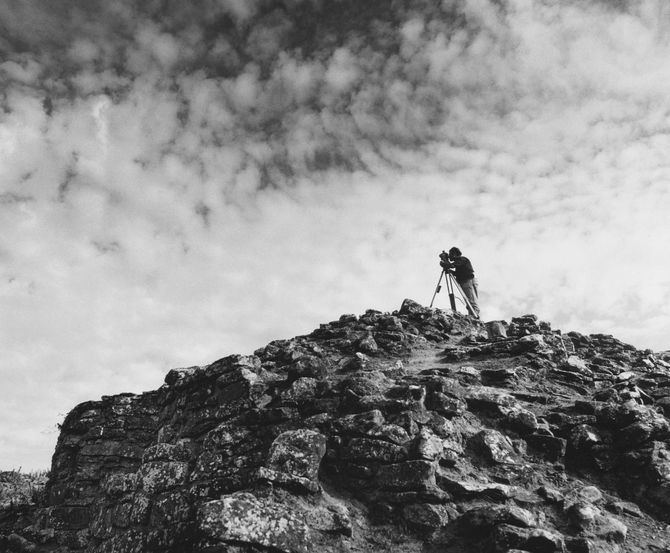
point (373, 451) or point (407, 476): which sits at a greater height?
point (373, 451)

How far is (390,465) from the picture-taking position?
8422mm

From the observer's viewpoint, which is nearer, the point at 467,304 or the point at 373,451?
the point at 373,451

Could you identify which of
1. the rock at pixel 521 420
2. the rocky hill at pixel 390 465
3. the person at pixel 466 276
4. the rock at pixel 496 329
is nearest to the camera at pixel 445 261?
the person at pixel 466 276

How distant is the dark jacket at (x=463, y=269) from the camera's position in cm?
2605

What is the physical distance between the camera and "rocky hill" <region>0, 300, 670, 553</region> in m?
7.15

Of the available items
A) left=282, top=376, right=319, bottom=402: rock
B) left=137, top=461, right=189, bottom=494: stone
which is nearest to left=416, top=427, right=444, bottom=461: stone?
left=282, top=376, right=319, bottom=402: rock

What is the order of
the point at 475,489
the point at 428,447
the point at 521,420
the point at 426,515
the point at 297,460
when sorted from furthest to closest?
1. the point at 521,420
2. the point at 428,447
3. the point at 297,460
4. the point at 475,489
5. the point at 426,515

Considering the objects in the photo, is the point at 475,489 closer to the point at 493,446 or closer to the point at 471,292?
the point at 493,446

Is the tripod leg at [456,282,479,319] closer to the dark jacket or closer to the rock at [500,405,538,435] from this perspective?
the dark jacket

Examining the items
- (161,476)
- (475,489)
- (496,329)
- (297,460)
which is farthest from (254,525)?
(496,329)

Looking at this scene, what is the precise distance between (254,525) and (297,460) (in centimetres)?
167

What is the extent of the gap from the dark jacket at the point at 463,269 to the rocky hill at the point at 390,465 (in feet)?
35.6

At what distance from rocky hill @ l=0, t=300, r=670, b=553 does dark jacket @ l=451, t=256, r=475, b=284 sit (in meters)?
10.9

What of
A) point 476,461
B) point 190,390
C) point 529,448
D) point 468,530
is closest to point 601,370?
point 529,448
